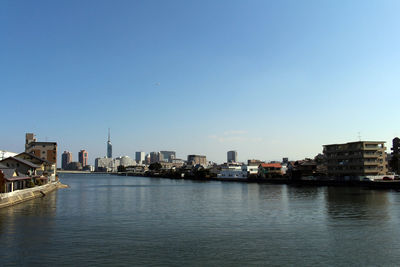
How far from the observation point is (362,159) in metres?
106

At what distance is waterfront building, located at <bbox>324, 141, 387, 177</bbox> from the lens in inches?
4183

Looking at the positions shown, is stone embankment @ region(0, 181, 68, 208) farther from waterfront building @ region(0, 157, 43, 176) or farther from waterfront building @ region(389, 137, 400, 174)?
waterfront building @ region(389, 137, 400, 174)

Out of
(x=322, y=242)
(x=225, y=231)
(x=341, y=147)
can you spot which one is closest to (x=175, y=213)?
(x=225, y=231)

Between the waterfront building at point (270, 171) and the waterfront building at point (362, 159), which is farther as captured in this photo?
the waterfront building at point (270, 171)

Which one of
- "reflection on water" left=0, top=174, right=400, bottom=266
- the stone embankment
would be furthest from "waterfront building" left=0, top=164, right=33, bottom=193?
"reflection on water" left=0, top=174, right=400, bottom=266

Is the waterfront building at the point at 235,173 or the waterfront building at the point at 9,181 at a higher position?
the waterfront building at the point at 9,181

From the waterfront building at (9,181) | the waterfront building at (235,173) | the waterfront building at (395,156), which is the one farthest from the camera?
the waterfront building at (235,173)

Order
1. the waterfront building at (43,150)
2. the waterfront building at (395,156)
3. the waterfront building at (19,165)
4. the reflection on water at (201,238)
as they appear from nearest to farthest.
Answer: the reflection on water at (201,238) → the waterfront building at (19,165) → the waterfront building at (395,156) → the waterfront building at (43,150)

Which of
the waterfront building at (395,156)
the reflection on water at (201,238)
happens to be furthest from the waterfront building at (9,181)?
the waterfront building at (395,156)

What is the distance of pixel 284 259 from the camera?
21.9 meters

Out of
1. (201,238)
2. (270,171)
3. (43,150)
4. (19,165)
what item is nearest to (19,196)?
(19,165)

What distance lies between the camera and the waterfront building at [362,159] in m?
106

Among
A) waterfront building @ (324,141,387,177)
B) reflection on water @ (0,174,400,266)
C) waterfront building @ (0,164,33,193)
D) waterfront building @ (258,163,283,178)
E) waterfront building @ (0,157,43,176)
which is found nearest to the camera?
reflection on water @ (0,174,400,266)

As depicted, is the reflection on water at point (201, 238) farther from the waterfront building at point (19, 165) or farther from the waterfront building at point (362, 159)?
the waterfront building at point (362, 159)
